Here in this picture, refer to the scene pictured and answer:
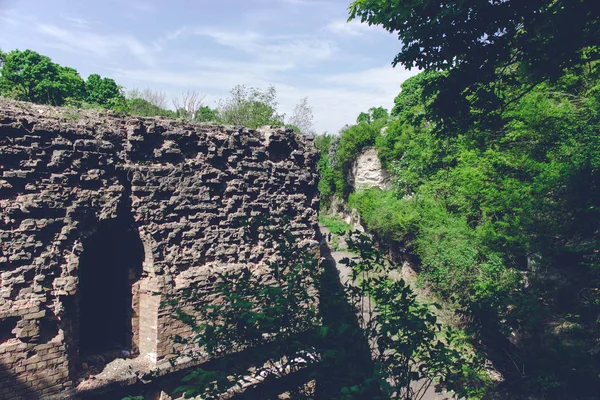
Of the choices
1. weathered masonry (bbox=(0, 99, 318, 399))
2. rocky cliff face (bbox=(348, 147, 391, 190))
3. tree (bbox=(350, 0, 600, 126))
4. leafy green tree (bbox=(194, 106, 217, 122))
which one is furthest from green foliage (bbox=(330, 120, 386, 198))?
tree (bbox=(350, 0, 600, 126))

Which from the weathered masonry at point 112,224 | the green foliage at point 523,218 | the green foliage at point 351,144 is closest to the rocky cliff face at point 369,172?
the green foliage at point 351,144

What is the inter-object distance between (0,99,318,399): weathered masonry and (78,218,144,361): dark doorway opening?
0.02 metres

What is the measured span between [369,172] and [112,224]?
21888 mm

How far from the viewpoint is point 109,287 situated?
612 cm

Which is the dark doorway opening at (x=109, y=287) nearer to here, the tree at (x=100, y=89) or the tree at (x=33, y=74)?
the tree at (x=33, y=74)

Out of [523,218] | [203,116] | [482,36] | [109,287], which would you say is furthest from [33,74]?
[523,218]

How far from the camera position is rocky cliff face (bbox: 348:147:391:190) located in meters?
25.1

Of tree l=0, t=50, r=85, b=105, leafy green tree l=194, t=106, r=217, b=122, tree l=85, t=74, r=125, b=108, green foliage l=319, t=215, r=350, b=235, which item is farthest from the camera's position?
tree l=85, t=74, r=125, b=108

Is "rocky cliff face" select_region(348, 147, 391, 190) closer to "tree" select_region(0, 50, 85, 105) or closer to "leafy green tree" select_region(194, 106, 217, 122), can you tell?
"leafy green tree" select_region(194, 106, 217, 122)

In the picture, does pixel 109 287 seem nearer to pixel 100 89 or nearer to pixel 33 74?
pixel 33 74

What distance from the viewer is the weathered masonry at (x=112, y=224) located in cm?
486

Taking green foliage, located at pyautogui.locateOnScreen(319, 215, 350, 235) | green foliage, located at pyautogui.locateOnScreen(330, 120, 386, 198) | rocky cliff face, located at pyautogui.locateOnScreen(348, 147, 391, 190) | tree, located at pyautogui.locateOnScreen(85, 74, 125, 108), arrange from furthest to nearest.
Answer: tree, located at pyautogui.locateOnScreen(85, 74, 125, 108) → green foliage, located at pyautogui.locateOnScreen(319, 215, 350, 235) → green foliage, located at pyautogui.locateOnScreen(330, 120, 386, 198) → rocky cliff face, located at pyautogui.locateOnScreen(348, 147, 391, 190)

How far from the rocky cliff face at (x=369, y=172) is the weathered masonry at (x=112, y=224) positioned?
18.4 metres

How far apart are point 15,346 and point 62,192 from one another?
197 centimetres
